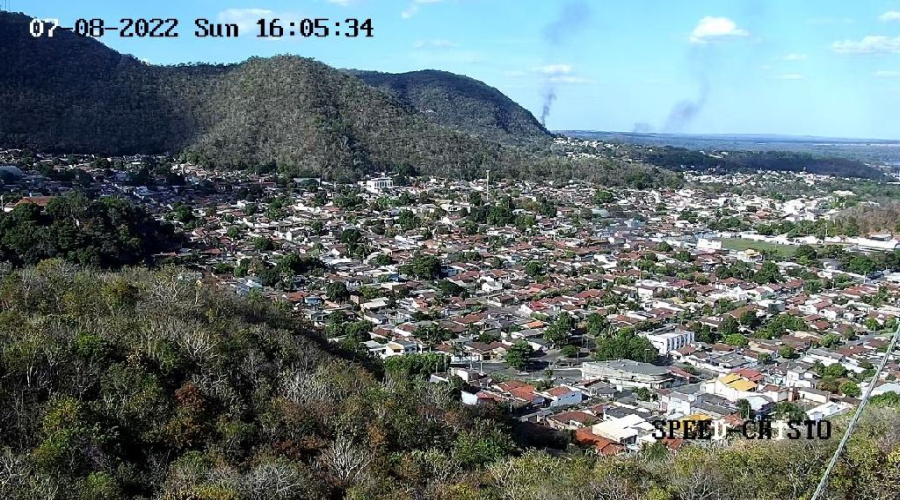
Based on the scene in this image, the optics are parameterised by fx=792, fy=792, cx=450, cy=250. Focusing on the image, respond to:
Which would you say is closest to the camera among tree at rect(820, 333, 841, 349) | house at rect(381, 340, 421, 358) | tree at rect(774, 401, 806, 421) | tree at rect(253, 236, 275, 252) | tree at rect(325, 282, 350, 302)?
tree at rect(774, 401, 806, 421)

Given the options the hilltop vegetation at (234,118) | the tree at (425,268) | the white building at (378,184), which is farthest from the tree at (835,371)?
the hilltop vegetation at (234,118)

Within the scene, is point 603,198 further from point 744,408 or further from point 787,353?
point 744,408

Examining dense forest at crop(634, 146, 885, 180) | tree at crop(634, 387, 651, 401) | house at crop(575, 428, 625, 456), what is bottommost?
tree at crop(634, 387, 651, 401)

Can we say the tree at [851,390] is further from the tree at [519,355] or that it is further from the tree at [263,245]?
the tree at [263,245]

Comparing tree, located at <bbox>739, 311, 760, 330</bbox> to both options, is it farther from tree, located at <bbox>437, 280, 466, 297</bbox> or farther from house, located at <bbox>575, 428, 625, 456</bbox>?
house, located at <bbox>575, 428, 625, 456</bbox>

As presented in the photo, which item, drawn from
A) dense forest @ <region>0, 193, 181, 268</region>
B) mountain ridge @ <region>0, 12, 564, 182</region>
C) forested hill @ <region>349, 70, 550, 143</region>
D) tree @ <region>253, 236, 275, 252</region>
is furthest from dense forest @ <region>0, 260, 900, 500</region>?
forested hill @ <region>349, 70, 550, 143</region>
